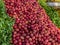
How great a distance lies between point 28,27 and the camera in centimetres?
882

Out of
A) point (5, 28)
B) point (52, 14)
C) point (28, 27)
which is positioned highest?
point (5, 28)

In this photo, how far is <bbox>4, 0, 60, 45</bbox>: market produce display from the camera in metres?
8.34

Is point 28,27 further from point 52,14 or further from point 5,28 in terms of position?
point 52,14

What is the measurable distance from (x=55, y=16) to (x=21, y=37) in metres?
6.27

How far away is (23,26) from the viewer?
8.58 metres

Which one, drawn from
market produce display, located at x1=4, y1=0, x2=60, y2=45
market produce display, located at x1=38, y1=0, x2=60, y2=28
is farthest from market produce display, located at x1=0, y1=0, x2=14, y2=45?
market produce display, located at x1=38, y1=0, x2=60, y2=28

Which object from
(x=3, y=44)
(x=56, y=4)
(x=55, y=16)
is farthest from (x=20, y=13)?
(x=56, y=4)

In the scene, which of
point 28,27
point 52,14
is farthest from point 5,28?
point 52,14

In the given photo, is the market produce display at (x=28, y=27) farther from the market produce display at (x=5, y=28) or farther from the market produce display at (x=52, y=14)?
the market produce display at (x=52, y=14)

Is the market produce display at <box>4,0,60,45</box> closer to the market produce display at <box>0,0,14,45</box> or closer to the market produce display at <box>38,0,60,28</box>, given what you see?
the market produce display at <box>0,0,14,45</box>

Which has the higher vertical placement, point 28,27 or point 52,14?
point 28,27

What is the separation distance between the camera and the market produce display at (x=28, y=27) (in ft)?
27.4

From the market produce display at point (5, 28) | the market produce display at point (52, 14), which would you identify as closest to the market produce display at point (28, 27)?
the market produce display at point (5, 28)

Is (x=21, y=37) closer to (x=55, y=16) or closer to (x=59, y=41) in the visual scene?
(x=59, y=41)
